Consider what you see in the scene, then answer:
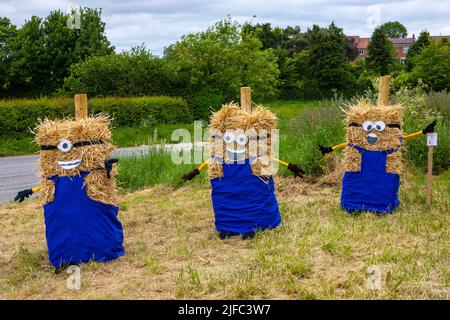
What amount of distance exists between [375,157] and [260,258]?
240 centimetres

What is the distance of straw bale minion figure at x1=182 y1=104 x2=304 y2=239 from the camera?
18.3ft

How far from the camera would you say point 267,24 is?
1694 inches

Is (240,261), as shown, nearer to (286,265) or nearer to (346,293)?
(286,265)

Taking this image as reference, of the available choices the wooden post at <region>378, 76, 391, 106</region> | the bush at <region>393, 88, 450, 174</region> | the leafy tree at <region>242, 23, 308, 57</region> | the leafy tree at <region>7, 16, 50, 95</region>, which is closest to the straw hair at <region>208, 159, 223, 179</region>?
the wooden post at <region>378, 76, 391, 106</region>

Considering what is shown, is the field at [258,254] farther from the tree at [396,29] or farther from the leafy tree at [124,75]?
the tree at [396,29]

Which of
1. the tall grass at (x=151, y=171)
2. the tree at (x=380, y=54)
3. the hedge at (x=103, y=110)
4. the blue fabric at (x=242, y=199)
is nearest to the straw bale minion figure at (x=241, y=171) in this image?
the blue fabric at (x=242, y=199)

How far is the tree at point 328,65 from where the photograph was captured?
3241 centimetres

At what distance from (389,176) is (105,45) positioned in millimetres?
26844

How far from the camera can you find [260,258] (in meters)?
4.65

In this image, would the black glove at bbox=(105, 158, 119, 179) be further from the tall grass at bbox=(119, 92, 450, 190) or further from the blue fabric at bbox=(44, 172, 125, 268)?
the tall grass at bbox=(119, 92, 450, 190)

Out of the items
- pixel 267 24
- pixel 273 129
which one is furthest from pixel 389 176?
pixel 267 24

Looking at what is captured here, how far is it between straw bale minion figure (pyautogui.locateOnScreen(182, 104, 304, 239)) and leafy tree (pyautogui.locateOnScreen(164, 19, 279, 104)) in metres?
18.0

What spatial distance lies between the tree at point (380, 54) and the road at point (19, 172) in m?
26.2

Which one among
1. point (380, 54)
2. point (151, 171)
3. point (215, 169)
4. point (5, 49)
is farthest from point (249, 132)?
point (380, 54)
